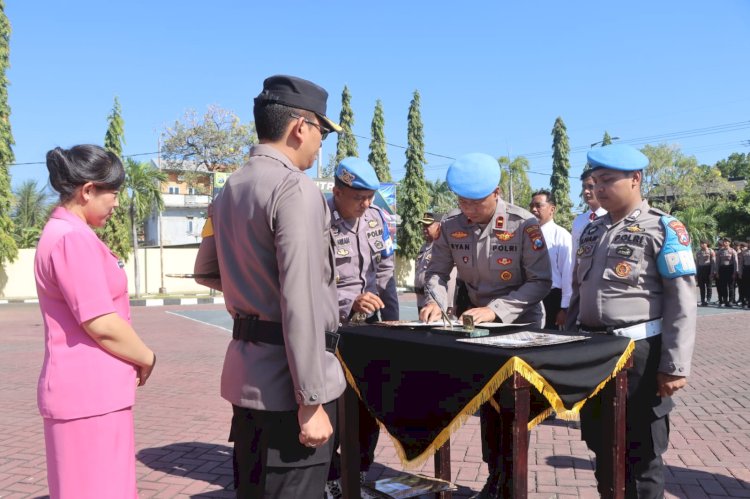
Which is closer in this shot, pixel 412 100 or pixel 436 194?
pixel 412 100

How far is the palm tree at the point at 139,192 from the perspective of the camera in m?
23.9

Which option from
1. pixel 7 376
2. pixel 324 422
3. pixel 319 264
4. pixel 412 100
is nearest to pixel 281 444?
pixel 324 422

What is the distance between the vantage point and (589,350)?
7.94 ft

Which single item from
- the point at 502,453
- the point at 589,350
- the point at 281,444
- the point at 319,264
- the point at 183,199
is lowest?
the point at 502,453

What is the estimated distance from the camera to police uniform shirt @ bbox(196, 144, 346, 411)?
1831mm

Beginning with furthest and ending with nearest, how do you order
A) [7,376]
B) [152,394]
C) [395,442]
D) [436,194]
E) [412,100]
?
1. [436,194]
2. [412,100]
3. [7,376]
4. [152,394]
5. [395,442]

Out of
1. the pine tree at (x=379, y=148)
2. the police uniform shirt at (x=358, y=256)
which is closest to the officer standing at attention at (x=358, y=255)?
the police uniform shirt at (x=358, y=256)

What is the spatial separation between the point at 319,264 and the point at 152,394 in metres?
5.63

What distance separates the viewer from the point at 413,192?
32812 millimetres

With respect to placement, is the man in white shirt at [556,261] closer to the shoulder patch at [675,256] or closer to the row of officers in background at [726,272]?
the shoulder patch at [675,256]

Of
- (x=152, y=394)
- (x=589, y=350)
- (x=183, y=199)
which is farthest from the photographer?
(x=183, y=199)

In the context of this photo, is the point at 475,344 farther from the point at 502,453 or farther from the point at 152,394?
the point at 152,394

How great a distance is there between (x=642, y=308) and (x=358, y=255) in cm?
164

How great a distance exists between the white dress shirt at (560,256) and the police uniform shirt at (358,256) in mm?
2114
